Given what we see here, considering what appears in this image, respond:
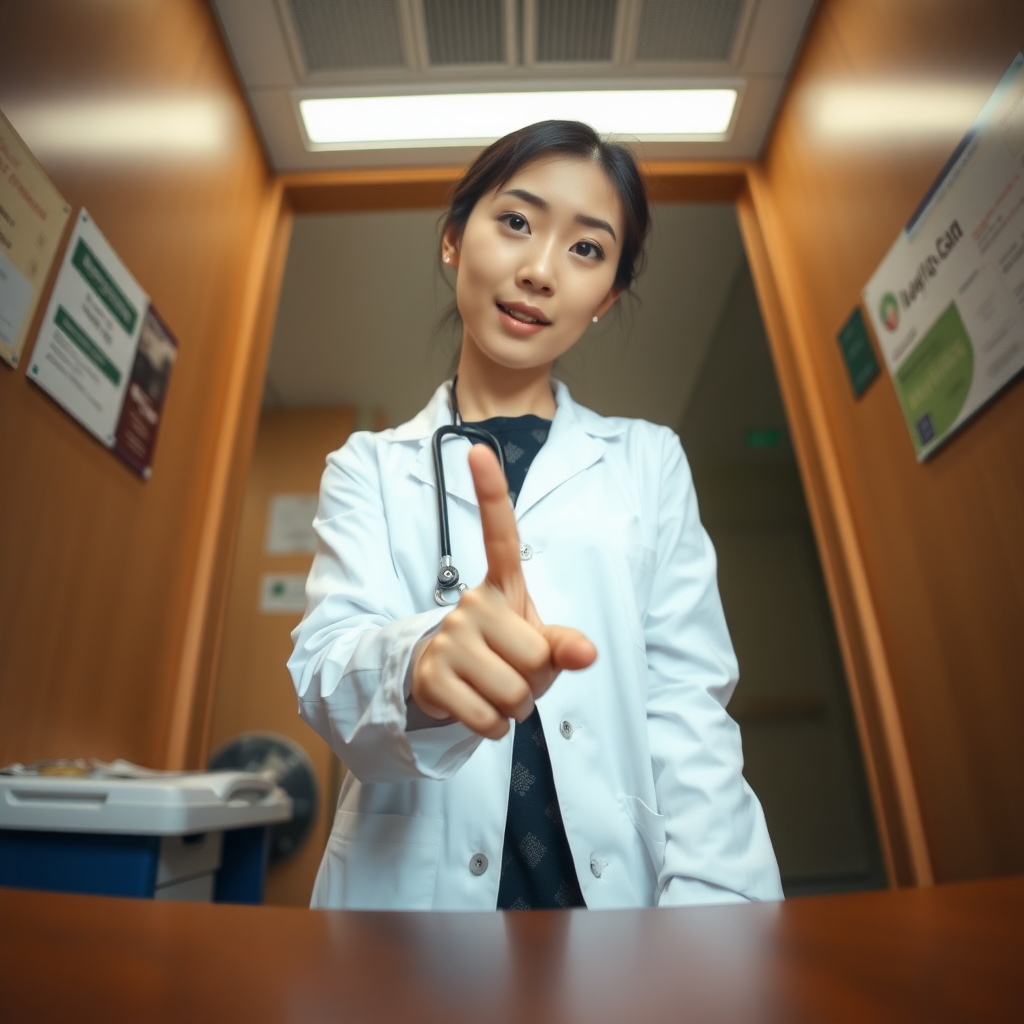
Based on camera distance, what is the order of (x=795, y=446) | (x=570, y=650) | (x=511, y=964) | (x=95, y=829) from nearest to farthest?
(x=511, y=964) < (x=570, y=650) < (x=95, y=829) < (x=795, y=446)

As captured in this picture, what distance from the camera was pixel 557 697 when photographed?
0.73m

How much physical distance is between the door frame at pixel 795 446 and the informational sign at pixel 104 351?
257 mm

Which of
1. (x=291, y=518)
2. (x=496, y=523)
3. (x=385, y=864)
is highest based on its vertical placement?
(x=291, y=518)

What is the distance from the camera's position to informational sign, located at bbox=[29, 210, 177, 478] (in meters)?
1.06

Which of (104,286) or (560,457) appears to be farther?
(104,286)

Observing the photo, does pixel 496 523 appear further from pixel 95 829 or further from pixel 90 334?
pixel 90 334

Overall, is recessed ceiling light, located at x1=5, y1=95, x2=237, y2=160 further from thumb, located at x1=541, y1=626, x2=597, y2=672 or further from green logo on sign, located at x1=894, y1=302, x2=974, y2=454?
green logo on sign, located at x1=894, y1=302, x2=974, y2=454

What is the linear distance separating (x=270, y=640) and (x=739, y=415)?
153 cm

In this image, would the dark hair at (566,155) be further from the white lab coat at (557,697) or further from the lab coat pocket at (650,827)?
the lab coat pocket at (650,827)

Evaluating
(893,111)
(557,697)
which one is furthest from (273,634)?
(893,111)

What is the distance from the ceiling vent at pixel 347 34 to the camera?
4.03 ft

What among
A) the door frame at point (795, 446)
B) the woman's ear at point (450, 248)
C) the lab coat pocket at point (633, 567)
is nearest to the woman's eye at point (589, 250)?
the woman's ear at point (450, 248)

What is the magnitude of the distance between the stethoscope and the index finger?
0.22 m

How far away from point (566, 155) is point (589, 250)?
0.41 feet
